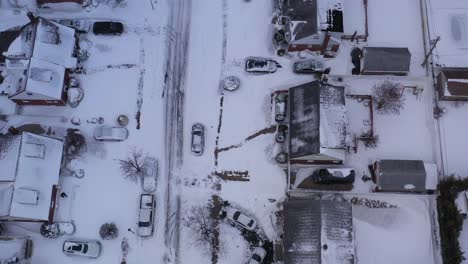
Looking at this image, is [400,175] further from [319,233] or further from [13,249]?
[13,249]

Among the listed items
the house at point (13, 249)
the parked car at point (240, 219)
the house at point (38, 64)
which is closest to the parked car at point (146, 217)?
the parked car at point (240, 219)

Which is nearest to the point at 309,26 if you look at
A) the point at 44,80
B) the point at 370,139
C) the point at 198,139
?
the point at 370,139

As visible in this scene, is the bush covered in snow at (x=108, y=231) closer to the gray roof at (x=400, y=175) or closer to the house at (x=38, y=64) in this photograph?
the house at (x=38, y=64)

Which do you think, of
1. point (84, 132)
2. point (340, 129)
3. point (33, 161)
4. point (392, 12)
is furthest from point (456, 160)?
point (33, 161)

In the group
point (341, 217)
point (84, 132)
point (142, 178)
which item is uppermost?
point (84, 132)

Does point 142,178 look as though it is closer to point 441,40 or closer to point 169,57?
point 169,57

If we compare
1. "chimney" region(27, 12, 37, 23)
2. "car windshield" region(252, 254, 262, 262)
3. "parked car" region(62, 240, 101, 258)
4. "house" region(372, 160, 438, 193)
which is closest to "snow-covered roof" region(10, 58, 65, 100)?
"chimney" region(27, 12, 37, 23)
